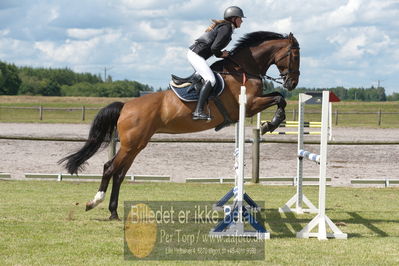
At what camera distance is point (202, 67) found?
7.20 metres

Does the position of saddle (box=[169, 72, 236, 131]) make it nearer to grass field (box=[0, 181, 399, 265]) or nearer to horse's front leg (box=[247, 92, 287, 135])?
horse's front leg (box=[247, 92, 287, 135])

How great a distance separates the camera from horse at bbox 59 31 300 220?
731 centimetres

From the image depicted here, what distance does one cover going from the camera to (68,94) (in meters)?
82.2

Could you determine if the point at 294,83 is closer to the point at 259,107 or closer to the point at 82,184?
the point at 259,107

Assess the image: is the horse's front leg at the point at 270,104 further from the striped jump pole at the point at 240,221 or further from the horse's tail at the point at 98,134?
the horse's tail at the point at 98,134

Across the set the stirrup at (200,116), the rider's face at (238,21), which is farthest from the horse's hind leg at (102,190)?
the rider's face at (238,21)

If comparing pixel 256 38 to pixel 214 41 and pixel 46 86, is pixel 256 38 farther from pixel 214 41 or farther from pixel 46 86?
pixel 46 86

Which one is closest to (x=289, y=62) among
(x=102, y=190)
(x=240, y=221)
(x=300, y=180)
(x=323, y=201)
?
(x=300, y=180)

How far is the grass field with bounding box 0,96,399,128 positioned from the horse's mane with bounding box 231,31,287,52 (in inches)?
939

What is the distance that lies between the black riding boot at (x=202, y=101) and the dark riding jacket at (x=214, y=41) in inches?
16.6

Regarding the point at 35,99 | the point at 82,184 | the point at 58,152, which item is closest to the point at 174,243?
the point at 82,184

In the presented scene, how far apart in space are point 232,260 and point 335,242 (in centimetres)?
145

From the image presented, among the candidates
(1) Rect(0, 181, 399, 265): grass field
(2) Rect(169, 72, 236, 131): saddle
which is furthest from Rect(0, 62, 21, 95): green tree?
(2) Rect(169, 72, 236, 131): saddle

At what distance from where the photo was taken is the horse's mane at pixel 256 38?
7.69 meters
